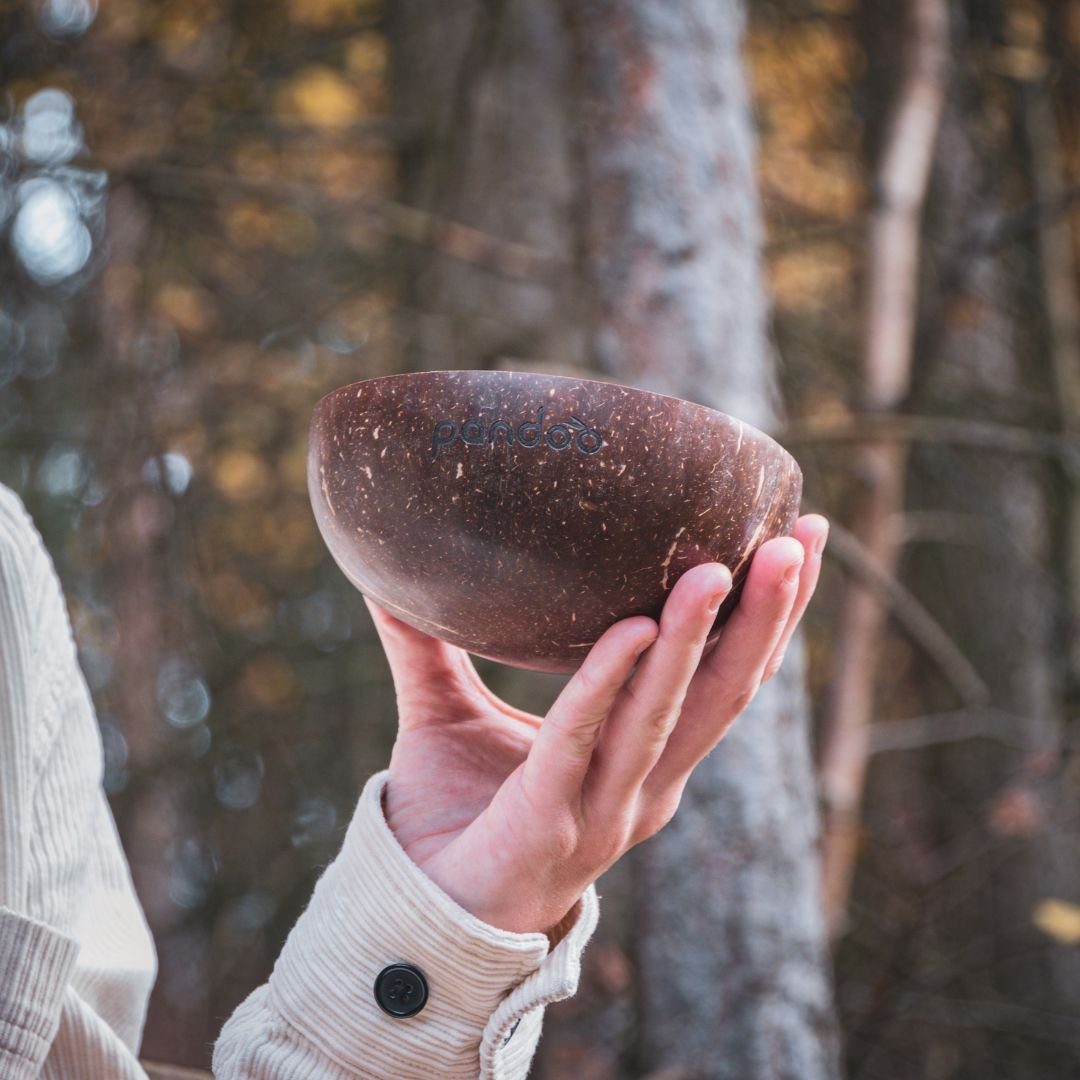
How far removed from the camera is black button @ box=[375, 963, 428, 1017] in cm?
104

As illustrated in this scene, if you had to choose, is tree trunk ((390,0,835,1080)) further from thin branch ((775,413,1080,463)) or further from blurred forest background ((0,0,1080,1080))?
blurred forest background ((0,0,1080,1080))

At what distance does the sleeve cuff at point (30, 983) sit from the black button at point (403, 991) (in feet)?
0.87

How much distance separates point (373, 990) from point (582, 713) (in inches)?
13.0

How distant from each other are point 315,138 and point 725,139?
2233mm

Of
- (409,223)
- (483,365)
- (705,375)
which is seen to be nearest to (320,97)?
(409,223)

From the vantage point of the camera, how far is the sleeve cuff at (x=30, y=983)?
0.99 metres

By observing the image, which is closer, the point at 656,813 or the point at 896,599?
the point at 656,813

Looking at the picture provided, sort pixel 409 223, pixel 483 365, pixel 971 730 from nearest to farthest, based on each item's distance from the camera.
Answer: pixel 483 365
pixel 409 223
pixel 971 730

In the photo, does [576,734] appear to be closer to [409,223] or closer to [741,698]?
[741,698]

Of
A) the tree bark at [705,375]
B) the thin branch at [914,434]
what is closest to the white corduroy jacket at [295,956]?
the tree bark at [705,375]

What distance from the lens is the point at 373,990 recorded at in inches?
41.3

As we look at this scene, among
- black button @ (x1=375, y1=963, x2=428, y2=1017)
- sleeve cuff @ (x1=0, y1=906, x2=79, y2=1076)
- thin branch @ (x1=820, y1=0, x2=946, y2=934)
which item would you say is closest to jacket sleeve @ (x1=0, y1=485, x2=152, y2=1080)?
sleeve cuff @ (x1=0, y1=906, x2=79, y2=1076)

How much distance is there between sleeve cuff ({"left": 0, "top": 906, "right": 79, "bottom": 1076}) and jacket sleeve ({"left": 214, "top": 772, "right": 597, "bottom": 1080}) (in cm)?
16

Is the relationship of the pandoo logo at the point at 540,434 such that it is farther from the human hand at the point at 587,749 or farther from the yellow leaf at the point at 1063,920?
the yellow leaf at the point at 1063,920
